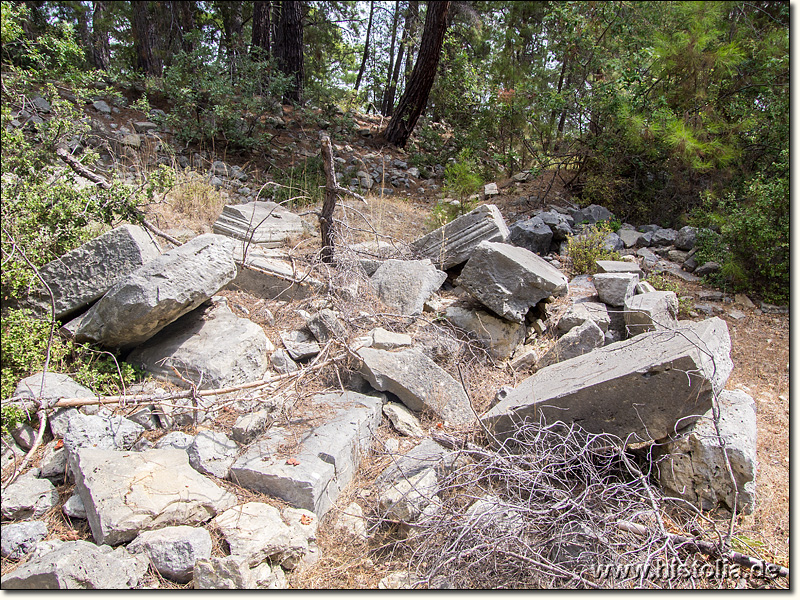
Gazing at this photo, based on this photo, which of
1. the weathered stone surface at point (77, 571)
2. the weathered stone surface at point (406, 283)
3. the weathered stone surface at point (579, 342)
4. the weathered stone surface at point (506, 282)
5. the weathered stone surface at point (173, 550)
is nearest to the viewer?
the weathered stone surface at point (77, 571)

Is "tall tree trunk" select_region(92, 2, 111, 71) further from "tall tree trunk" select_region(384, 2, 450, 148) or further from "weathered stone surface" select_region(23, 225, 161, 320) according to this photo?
"weathered stone surface" select_region(23, 225, 161, 320)

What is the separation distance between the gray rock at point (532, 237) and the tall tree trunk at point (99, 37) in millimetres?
8951

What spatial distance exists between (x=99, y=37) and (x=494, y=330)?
10387 millimetres

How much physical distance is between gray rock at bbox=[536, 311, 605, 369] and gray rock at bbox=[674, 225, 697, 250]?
2750 millimetres

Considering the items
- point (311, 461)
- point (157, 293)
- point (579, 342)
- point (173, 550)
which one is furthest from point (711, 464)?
point (157, 293)

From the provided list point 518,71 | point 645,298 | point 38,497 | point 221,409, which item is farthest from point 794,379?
point 518,71

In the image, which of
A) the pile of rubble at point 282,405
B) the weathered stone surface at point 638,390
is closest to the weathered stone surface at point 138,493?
the pile of rubble at point 282,405

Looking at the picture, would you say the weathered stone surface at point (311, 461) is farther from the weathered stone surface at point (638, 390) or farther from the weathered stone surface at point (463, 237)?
the weathered stone surface at point (463, 237)

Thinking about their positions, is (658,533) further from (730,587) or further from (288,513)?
(288,513)

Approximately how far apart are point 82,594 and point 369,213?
548 cm

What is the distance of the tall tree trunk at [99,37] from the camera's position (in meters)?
10.1

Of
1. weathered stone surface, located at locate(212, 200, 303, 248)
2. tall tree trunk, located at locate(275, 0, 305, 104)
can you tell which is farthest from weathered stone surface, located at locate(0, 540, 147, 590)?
tall tree trunk, located at locate(275, 0, 305, 104)

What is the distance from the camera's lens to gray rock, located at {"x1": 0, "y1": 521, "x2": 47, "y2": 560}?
2.32 meters

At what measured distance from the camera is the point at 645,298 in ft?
14.0
